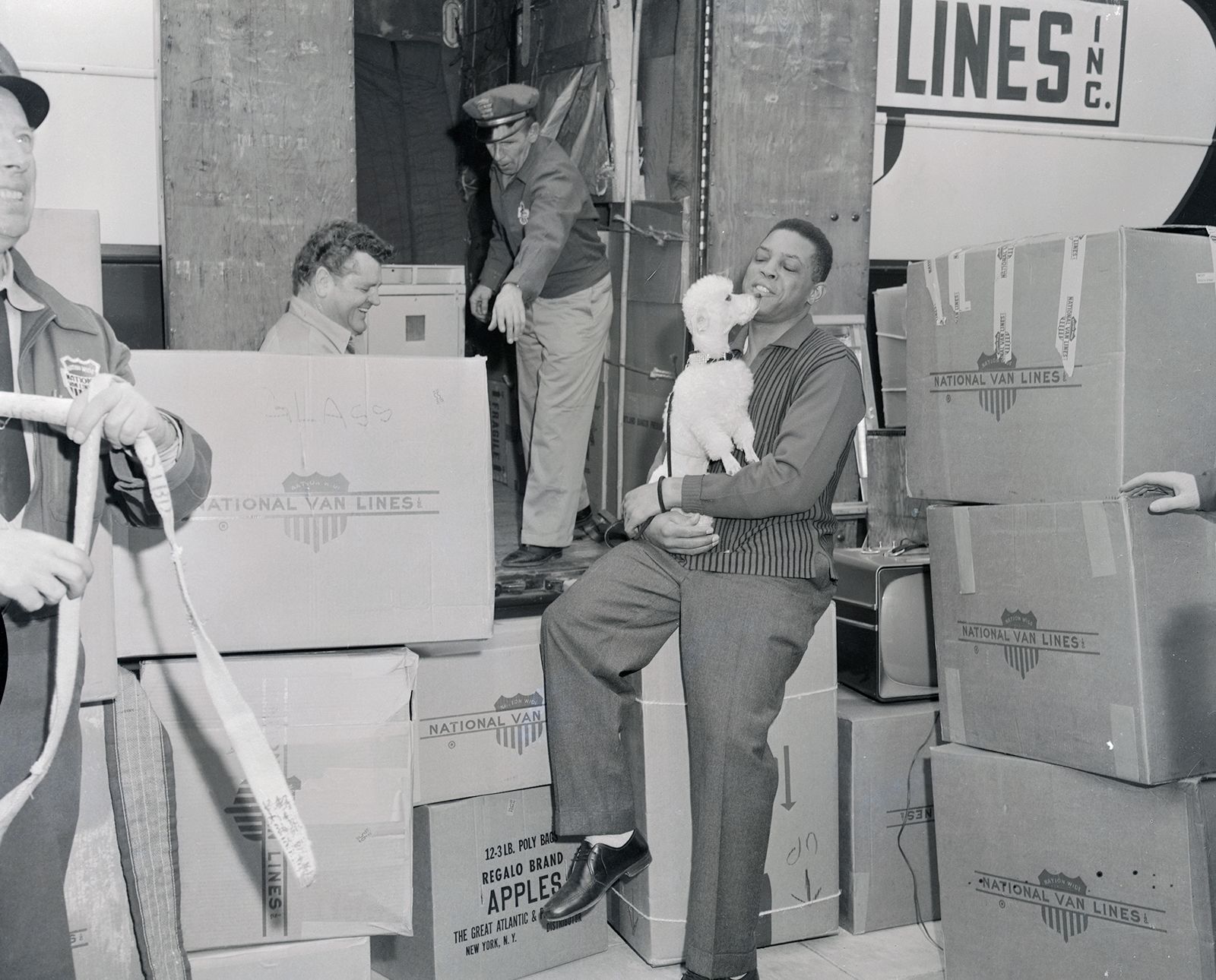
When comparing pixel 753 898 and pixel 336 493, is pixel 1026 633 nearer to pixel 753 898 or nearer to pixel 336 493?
pixel 753 898

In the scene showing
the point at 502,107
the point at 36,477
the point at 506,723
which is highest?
the point at 502,107

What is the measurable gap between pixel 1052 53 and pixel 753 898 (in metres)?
3.21

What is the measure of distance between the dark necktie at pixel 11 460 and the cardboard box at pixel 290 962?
1.02 metres

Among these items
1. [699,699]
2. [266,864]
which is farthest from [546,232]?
[266,864]

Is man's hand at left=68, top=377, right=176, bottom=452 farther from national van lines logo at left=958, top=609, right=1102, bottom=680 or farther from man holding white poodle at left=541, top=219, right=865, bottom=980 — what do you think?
national van lines logo at left=958, top=609, right=1102, bottom=680

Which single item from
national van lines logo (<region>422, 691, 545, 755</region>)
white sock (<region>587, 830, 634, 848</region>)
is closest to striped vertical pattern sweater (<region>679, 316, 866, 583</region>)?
national van lines logo (<region>422, 691, 545, 755</region>)

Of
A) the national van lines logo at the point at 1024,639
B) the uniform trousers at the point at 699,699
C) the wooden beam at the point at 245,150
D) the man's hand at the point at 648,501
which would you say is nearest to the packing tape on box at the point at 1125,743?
the national van lines logo at the point at 1024,639

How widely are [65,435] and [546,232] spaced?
2391 mm

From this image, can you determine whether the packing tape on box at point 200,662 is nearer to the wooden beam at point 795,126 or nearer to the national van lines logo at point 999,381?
the national van lines logo at point 999,381

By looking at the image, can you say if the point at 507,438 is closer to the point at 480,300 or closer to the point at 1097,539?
the point at 480,300

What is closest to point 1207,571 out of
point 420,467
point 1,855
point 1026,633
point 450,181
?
point 1026,633

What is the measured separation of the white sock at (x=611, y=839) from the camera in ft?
8.49

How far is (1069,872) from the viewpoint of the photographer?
2416 millimetres

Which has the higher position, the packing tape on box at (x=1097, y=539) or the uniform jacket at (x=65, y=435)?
the uniform jacket at (x=65, y=435)
